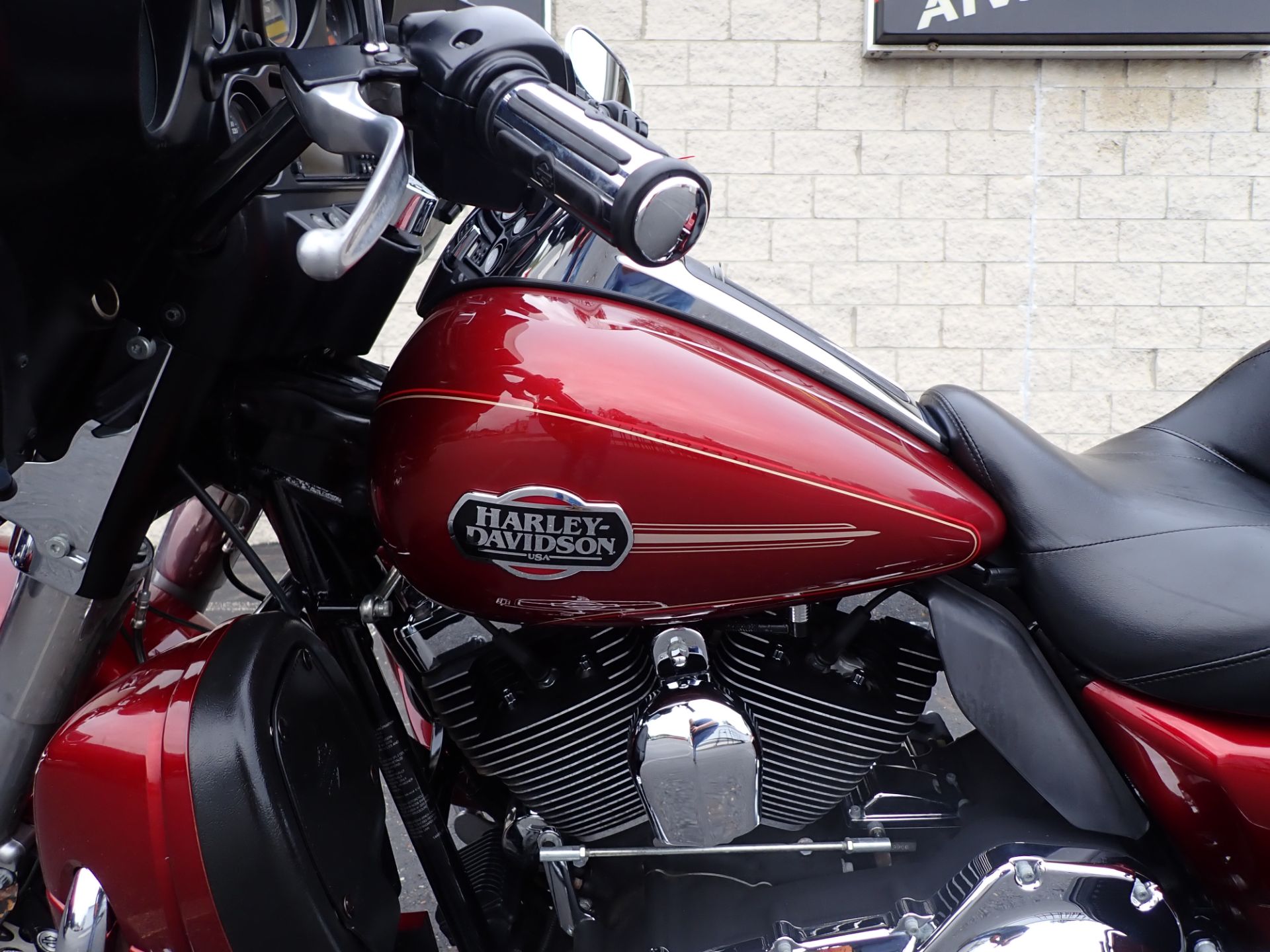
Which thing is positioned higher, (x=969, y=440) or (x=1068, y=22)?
(x=1068, y=22)

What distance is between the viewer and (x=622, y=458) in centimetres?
97

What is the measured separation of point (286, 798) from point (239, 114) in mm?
682

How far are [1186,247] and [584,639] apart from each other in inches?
160

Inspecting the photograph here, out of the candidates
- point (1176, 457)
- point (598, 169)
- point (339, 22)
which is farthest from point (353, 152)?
point (1176, 457)

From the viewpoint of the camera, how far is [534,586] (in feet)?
3.36

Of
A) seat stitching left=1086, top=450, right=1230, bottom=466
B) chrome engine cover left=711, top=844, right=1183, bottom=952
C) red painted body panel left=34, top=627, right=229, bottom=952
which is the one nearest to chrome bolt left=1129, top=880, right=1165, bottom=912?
chrome engine cover left=711, top=844, right=1183, bottom=952

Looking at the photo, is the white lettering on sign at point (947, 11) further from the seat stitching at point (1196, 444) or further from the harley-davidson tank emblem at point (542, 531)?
the harley-davidson tank emblem at point (542, 531)

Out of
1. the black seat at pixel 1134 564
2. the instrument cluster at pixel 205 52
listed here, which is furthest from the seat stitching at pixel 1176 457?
the instrument cluster at pixel 205 52

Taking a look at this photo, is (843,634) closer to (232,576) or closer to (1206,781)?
(1206,781)

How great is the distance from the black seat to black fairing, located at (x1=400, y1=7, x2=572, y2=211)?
59cm

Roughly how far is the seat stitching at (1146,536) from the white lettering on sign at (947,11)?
3.45 meters

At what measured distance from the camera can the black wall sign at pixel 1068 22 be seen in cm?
394

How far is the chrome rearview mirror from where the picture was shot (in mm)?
1229

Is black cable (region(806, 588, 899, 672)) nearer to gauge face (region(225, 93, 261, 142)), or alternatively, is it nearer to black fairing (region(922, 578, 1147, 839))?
black fairing (region(922, 578, 1147, 839))
